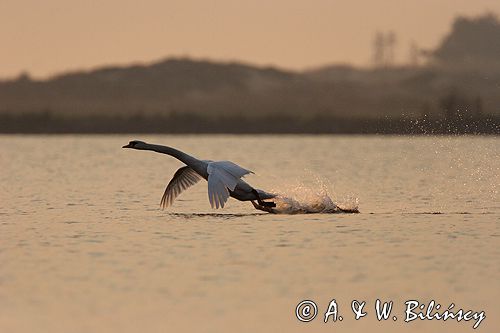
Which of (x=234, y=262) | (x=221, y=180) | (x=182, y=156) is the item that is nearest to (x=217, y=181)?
(x=221, y=180)

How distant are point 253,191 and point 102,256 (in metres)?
5.87

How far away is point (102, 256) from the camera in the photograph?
1920 cm

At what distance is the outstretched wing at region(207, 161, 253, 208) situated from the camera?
2277 cm

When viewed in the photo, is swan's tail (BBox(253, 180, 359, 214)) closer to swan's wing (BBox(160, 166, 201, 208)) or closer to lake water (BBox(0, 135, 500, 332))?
lake water (BBox(0, 135, 500, 332))

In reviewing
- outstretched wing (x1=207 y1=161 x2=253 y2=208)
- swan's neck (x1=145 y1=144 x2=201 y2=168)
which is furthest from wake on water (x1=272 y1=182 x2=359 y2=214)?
swan's neck (x1=145 y1=144 x2=201 y2=168)

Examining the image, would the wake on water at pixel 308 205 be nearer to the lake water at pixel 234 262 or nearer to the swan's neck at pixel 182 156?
the lake water at pixel 234 262

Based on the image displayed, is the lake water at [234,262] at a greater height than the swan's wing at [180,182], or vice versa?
the swan's wing at [180,182]

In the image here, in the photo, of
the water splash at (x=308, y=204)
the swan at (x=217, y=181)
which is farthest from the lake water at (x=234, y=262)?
the swan at (x=217, y=181)

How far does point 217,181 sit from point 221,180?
9 cm

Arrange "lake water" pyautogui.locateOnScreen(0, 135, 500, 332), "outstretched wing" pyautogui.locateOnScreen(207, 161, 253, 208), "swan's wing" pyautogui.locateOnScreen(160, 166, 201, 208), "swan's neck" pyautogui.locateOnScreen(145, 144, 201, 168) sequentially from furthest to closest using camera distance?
1. "swan's wing" pyautogui.locateOnScreen(160, 166, 201, 208)
2. "swan's neck" pyautogui.locateOnScreen(145, 144, 201, 168)
3. "outstretched wing" pyautogui.locateOnScreen(207, 161, 253, 208)
4. "lake water" pyautogui.locateOnScreen(0, 135, 500, 332)

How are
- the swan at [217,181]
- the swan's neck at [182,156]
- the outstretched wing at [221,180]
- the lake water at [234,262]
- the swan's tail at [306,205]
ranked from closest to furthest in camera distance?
the lake water at [234,262], the outstretched wing at [221,180], the swan at [217,181], the swan's neck at [182,156], the swan's tail at [306,205]

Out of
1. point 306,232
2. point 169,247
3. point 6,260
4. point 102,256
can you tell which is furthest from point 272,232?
point 6,260

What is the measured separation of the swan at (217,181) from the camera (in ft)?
75.2

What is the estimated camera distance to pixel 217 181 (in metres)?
23.2
